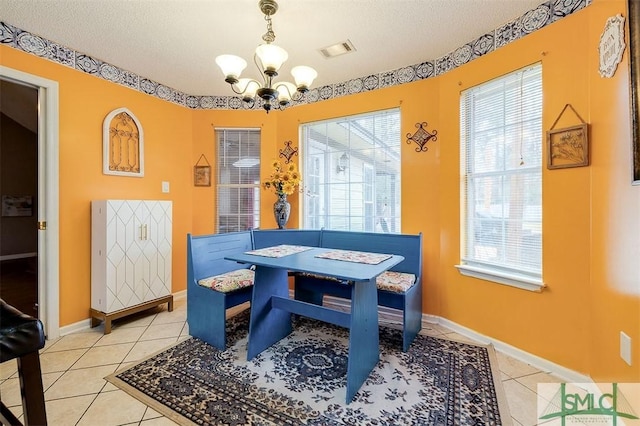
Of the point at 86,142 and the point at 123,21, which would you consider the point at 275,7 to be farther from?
the point at 86,142

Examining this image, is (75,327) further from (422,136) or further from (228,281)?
(422,136)

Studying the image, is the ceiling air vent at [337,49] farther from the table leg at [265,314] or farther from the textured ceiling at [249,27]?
the table leg at [265,314]

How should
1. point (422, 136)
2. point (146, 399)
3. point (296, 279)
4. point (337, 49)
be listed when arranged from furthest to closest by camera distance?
point (296, 279), point (422, 136), point (337, 49), point (146, 399)

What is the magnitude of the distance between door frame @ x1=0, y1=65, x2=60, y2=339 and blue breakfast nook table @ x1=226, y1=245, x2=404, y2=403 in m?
1.72

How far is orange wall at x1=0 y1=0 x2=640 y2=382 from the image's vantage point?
1.52 meters

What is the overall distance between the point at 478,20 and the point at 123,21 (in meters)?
2.76

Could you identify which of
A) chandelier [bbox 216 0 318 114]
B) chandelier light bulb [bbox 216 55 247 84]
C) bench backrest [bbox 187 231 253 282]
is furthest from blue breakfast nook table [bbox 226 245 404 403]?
chandelier light bulb [bbox 216 55 247 84]

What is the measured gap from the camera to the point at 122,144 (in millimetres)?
2908

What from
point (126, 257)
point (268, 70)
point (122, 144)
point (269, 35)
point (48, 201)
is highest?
point (269, 35)

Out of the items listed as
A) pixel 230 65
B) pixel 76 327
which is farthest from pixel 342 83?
pixel 76 327

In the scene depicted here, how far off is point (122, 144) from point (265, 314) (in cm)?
239

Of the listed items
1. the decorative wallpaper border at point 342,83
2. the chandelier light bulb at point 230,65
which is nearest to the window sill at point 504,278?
the decorative wallpaper border at point 342,83

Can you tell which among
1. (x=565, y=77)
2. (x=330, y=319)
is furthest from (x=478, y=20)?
(x=330, y=319)

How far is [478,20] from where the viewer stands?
211cm
